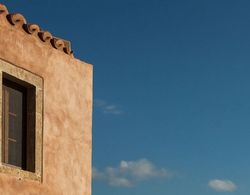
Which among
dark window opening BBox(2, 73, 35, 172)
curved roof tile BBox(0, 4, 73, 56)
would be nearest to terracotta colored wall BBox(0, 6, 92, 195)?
curved roof tile BBox(0, 4, 73, 56)

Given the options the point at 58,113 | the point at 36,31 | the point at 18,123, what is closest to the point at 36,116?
the point at 18,123

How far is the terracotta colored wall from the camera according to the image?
35.0 feet

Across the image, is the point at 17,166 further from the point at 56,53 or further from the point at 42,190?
the point at 56,53

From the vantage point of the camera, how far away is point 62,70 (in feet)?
38.7

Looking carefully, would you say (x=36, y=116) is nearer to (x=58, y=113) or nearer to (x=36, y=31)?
(x=58, y=113)

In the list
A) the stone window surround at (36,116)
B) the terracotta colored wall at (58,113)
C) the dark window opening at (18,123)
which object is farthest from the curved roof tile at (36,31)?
the dark window opening at (18,123)

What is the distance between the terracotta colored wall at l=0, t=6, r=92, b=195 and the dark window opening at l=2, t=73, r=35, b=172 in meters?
0.25

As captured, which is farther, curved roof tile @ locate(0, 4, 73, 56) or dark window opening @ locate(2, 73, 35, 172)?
curved roof tile @ locate(0, 4, 73, 56)

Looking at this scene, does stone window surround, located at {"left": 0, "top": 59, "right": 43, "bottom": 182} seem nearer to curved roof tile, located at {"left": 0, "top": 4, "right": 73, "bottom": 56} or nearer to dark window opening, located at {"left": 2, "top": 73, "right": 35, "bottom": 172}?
dark window opening, located at {"left": 2, "top": 73, "right": 35, "bottom": 172}

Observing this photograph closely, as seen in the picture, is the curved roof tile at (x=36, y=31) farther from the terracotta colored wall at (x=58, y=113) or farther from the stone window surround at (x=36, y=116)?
the stone window surround at (x=36, y=116)

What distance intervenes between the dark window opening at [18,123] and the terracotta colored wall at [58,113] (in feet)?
0.83

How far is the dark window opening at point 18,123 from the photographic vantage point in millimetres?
10633

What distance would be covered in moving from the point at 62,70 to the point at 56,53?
283 millimetres

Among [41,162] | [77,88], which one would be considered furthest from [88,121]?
[41,162]
